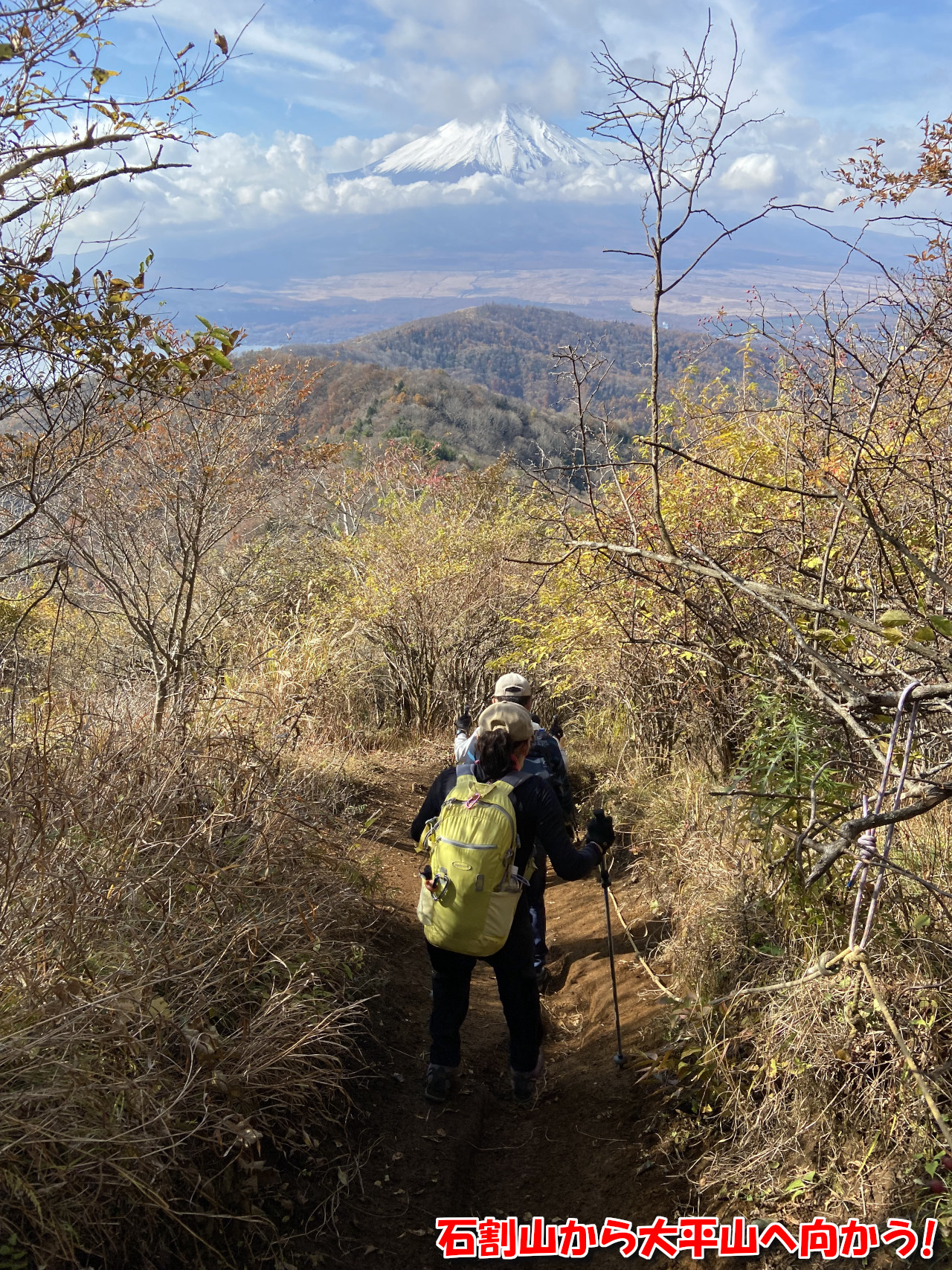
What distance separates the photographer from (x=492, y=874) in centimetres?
323

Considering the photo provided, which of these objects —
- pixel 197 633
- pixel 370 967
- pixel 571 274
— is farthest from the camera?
pixel 571 274

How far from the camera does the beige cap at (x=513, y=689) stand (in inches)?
169

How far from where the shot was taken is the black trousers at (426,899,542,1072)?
3469 millimetres

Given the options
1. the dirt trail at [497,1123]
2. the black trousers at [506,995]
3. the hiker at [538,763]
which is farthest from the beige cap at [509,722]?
the dirt trail at [497,1123]

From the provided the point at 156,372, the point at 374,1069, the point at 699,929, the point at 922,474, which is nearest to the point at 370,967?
the point at 374,1069

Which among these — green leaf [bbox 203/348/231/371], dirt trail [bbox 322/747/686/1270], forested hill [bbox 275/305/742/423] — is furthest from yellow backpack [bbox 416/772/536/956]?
forested hill [bbox 275/305/742/423]

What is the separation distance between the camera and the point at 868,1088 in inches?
106

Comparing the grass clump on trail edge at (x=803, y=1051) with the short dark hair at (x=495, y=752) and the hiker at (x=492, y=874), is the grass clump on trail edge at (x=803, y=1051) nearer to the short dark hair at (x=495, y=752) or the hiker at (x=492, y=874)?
the hiker at (x=492, y=874)

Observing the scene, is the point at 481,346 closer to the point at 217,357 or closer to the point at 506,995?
the point at 217,357

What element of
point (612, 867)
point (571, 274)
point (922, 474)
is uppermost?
point (571, 274)

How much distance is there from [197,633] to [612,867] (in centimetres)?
540

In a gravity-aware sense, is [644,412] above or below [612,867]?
above

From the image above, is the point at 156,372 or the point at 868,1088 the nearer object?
the point at 868,1088

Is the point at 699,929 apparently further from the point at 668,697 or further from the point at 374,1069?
the point at 668,697
